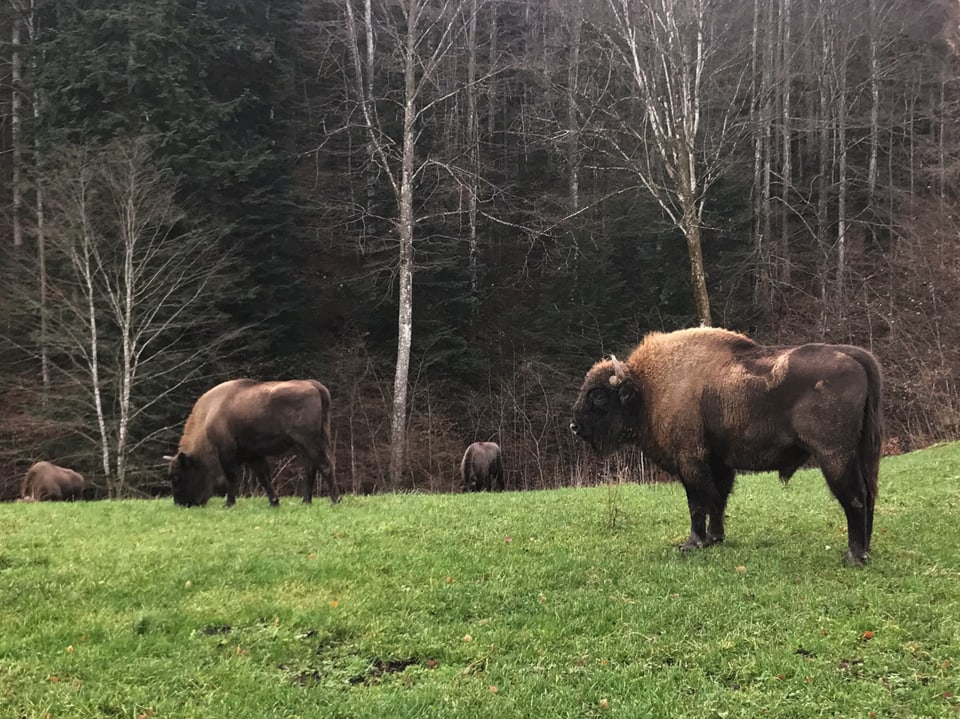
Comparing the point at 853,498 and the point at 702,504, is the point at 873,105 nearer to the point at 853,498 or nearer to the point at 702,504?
the point at 702,504

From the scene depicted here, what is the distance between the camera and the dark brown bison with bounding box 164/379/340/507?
1238 cm

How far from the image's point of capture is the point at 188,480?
13.3 m

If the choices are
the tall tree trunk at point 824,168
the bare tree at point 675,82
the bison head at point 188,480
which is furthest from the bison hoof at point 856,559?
the tall tree trunk at point 824,168

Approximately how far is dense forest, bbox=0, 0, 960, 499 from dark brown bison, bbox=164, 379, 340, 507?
28.5 feet

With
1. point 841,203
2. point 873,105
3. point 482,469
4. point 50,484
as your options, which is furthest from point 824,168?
point 50,484

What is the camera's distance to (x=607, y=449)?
878 centimetres

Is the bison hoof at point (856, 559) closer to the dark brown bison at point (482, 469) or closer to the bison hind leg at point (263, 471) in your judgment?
the bison hind leg at point (263, 471)

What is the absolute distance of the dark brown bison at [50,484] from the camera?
19312 millimetres

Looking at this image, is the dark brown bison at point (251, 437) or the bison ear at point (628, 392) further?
the dark brown bison at point (251, 437)

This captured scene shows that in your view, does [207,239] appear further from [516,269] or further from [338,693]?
[338,693]

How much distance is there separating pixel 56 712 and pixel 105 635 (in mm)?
1272

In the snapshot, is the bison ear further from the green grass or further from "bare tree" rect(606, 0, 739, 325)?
"bare tree" rect(606, 0, 739, 325)

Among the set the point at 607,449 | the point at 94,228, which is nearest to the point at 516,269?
the point at 94,228

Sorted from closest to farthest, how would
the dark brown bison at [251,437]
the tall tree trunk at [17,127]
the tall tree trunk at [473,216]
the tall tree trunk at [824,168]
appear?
the dark brown bison at [251,437]
the tall tree trunk at [17,127]
the tall tree trunk at [473,216]
the tall tree trunk at [824,168]
